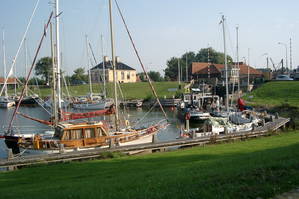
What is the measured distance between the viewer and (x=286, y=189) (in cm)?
905

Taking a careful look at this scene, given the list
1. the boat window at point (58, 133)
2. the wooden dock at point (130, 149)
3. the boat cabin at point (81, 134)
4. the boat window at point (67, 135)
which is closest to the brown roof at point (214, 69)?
the wooden dock at point (130, 149)

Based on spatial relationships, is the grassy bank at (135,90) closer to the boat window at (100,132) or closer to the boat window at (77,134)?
the boat window at (100,132)

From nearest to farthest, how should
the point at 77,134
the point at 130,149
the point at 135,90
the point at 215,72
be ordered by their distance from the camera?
the point at 130,149 < the point at 77,134 < the point at 135,90 < the point at 215,72

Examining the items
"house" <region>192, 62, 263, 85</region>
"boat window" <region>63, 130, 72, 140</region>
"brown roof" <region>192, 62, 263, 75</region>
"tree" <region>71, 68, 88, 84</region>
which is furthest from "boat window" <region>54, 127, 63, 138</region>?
"tree" <region>71, 68, 88, 84</region>

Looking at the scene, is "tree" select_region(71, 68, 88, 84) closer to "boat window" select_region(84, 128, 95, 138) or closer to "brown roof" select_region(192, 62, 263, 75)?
"brown roof" select_region(192, 62, 263, 75)

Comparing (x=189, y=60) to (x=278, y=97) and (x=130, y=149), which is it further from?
(x=130, y=149)

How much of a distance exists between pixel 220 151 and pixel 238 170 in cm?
1013

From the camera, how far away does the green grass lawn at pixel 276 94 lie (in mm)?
63156

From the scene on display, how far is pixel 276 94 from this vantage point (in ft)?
235

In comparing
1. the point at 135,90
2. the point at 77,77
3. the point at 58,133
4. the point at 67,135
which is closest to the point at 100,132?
the point at 67,135

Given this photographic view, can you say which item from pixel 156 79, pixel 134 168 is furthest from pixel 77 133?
pixel 156 79

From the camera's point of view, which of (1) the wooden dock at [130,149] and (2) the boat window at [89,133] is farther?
(2) the boat window at [89,133]

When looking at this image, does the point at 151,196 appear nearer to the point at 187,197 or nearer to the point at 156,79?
the point at 187,197

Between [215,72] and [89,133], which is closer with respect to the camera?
[89,133]
